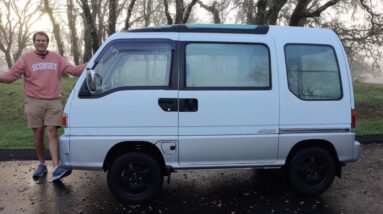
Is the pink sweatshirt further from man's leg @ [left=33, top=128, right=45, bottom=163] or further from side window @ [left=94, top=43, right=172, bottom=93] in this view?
side window @ [left=94, top=43, right=172, bottom=93]

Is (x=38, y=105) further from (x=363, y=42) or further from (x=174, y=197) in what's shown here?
(x=363, y=42)

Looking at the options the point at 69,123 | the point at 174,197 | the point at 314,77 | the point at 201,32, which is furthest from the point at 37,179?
the point at 314,77

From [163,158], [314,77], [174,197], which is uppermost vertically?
[314,77]

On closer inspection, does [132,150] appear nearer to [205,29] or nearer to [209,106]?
[209,106]

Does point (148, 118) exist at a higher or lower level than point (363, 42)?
lower

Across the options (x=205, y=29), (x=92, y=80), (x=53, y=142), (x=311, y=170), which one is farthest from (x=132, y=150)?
(x=311, y=170)

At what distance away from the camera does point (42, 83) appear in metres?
6.02

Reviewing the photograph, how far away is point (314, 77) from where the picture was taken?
17.7 ft

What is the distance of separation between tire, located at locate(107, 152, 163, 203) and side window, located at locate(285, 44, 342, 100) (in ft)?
6.54

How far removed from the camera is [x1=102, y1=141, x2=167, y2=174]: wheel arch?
515cm

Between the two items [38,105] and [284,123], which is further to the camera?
[38,105]

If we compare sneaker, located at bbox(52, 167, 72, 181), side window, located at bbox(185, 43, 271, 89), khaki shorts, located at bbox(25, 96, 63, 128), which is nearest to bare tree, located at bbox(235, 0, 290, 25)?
side window, located at bbox(185, 43, 271, 89)

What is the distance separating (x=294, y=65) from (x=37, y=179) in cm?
398

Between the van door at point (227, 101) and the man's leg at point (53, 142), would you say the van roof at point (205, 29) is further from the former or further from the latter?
the man's leg at point (53, 142)
